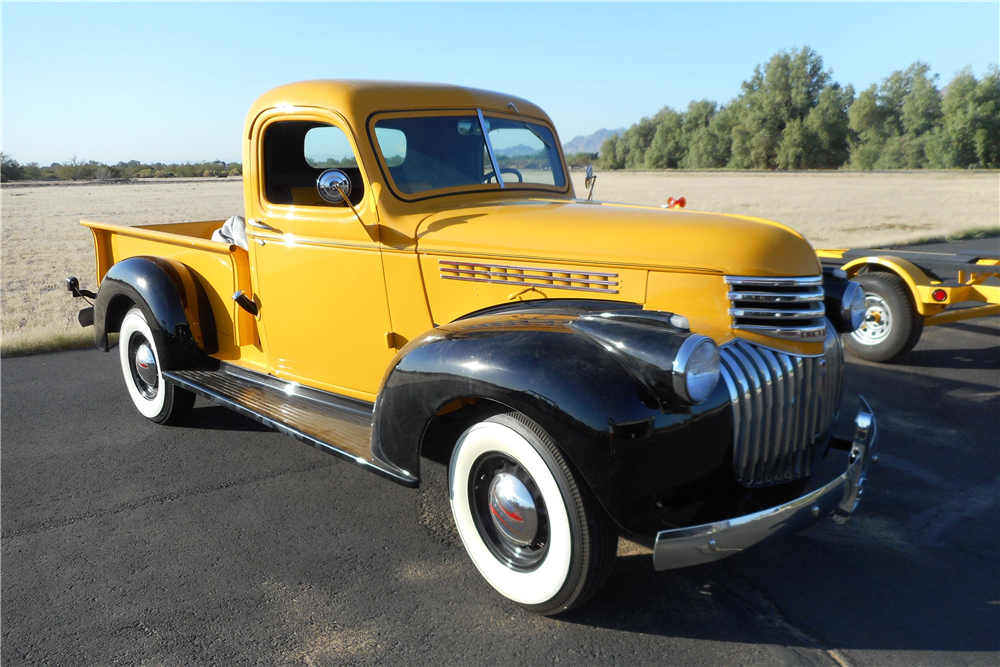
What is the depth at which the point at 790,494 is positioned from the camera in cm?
258

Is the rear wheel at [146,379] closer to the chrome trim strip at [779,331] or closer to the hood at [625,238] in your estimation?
the hood at [625,238]

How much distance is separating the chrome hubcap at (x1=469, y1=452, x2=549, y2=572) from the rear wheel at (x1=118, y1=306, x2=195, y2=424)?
265cm

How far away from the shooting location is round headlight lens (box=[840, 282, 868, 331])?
3.14m

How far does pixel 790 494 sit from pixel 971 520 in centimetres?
130

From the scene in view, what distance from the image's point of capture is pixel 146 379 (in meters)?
4.70

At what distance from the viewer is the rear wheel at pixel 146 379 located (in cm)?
451

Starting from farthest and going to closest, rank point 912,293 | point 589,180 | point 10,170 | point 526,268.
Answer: point 10,170
point 912,293
point 589,180
point 526,268

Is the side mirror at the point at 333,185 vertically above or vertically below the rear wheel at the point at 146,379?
above

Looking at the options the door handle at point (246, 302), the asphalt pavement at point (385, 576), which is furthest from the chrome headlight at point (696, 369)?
the door handle at point (246, 302)

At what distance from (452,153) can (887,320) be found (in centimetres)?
403

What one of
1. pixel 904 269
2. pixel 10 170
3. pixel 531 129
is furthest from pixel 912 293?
pixel 10 170

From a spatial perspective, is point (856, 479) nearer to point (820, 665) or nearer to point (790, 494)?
point (790, 494)

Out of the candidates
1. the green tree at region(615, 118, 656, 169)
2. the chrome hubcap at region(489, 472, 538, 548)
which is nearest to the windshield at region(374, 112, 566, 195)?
the chrome hubcap at region(489, 472, 538, 548)

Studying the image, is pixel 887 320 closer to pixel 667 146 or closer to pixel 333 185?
pixel 333 185
